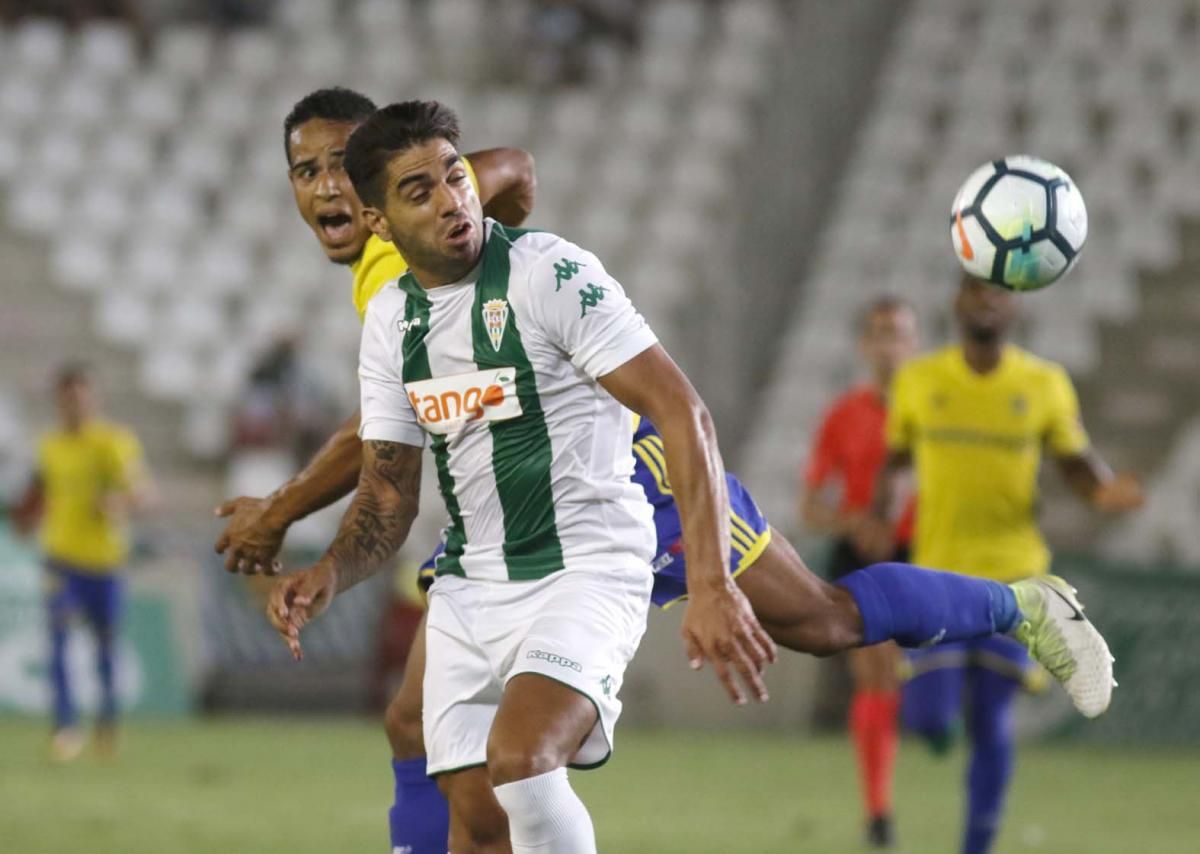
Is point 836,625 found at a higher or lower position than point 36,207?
lower

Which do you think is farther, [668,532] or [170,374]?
[170,374]

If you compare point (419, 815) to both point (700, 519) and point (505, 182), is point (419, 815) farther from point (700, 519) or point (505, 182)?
point (505, 182)

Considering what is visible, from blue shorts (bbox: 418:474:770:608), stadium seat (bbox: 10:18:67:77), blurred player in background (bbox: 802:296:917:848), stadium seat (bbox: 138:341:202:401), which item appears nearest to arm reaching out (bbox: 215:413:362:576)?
blue shorts (bbox: 418:474:770:608)

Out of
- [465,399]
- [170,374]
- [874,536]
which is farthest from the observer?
[170,374]

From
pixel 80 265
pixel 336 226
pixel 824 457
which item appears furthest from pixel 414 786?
pixel 80 265

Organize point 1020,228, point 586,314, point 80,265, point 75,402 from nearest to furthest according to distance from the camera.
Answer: point 586,314 < point 1020,228 < point 75,402 < point 80,265

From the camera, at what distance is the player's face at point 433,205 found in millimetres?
4930

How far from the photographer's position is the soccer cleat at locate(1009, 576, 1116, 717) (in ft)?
Result: 19.4

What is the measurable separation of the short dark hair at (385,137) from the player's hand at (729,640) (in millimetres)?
1325

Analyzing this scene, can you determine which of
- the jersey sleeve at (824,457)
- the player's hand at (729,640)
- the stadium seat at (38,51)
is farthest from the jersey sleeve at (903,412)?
the stadium seat at (38,51)

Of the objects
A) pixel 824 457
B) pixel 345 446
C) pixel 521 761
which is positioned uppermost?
pixel 345 446

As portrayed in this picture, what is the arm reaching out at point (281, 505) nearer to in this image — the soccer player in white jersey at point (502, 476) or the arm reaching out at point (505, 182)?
the soccer player in white jersey at point (502, 476)

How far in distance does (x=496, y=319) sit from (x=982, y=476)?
11.1ft

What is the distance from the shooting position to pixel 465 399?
5055 mm
